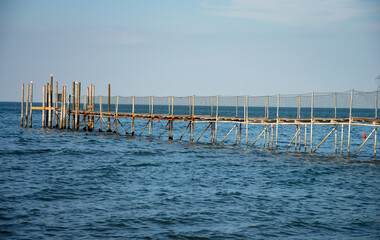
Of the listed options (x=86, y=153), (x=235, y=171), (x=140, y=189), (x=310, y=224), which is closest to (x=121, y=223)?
(x=140, y=189)

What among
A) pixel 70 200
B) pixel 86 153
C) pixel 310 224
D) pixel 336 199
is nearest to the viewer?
pixel 310 224

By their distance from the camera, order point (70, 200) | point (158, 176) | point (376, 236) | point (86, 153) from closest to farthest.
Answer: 1. point (376, 236)
2. point (70, 200)
3. point (158, 176)
4. point (86, 153)

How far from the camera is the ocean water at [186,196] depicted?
14.5 metres

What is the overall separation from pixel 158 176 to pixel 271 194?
23.8 ft

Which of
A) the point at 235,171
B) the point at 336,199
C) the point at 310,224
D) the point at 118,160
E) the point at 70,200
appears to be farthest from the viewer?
the point at 118,160

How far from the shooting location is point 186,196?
19078mm

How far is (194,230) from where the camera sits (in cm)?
1436

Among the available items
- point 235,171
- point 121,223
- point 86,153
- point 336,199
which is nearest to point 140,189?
point 121,223

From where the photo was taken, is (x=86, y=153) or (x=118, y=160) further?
(x=86, y=153)

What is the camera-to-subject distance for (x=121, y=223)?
49.0ft

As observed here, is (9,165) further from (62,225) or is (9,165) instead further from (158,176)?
(62,225)

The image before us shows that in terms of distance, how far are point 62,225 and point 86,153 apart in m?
19.3

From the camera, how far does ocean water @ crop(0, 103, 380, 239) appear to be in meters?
14.5

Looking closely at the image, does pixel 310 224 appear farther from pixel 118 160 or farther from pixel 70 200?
pixel 118 160
